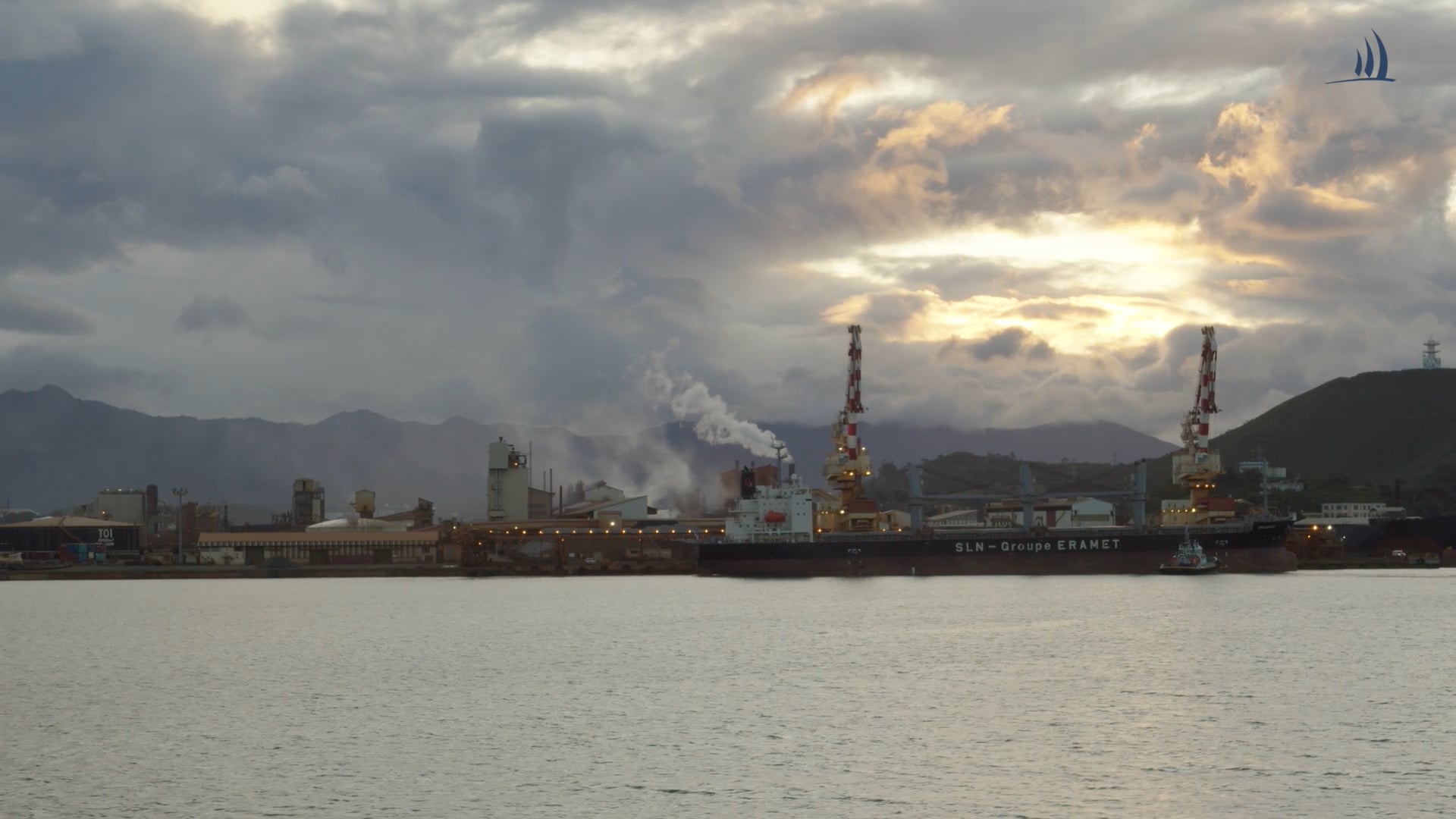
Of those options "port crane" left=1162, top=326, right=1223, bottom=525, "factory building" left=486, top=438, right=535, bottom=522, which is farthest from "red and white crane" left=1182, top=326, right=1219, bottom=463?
"factory building" left=486, top=438, right=535, bottom=522

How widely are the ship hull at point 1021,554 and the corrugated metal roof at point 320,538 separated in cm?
6498

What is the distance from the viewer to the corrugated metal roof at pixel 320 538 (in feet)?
611

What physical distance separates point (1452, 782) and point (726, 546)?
107516 mm

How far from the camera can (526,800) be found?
36.4m

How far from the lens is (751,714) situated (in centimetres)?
4969

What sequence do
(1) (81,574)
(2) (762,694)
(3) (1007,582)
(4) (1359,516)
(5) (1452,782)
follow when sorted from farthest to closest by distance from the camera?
(4) (1359,516)
(1) (81,574)
(3) (1007,582)
(2) (762,694)
(5) (1452,782)

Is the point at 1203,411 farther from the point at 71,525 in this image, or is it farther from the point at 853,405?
the point at 71,525

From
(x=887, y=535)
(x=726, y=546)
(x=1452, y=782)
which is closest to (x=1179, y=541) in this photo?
(x=887, y=535)

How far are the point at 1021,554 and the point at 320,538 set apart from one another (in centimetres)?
9721

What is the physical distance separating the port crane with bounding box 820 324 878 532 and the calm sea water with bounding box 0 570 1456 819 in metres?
50.7

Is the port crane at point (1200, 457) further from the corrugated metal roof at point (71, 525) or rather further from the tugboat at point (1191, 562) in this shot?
the corrugated metal roof at point (71, 525)

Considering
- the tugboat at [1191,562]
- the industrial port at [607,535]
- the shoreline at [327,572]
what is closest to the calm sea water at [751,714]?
the tugboat at [1191,562]

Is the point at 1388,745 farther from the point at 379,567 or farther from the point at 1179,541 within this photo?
the point at 379,567

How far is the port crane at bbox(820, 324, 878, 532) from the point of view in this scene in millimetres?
147625
